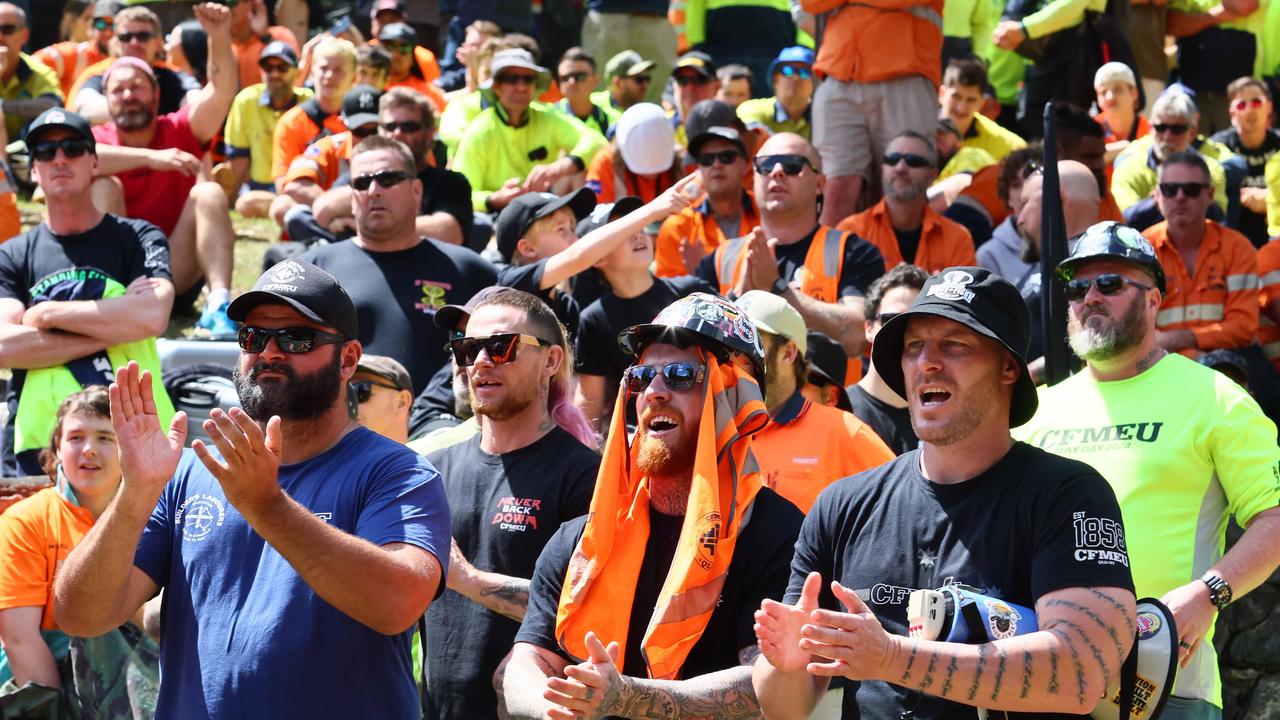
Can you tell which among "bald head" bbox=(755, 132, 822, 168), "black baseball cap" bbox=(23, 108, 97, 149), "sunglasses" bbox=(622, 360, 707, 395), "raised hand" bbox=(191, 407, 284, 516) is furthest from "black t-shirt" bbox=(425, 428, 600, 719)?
"black baseball cap" bbox=(23, 108, 97, 149)

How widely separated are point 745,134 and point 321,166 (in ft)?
9.45

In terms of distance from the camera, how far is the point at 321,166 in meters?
10.8

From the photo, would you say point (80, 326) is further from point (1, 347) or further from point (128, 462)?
point (128, 462)

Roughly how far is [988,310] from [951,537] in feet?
1.77

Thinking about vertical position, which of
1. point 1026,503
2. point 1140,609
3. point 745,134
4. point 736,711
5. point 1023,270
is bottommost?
point 736,711

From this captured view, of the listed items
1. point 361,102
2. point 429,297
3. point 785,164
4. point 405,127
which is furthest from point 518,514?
point 361,102

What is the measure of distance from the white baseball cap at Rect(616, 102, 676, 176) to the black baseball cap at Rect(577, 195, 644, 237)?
1.90 m

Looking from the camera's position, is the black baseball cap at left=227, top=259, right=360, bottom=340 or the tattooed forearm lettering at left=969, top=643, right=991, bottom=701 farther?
the black baseball cap at left=227, top=259, right=360, bottom=340

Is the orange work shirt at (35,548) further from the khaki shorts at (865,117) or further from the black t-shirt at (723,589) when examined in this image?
the khaki shorts at (865,117)

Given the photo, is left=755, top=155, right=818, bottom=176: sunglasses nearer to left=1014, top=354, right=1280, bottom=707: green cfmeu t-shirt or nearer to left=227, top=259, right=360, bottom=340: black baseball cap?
left=1014, top=354, right=1280, bottom=707: green cfmeu t-shirt

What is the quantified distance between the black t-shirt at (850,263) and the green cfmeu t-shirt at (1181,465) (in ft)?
9.19

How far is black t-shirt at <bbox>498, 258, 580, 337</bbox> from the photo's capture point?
23.1ft

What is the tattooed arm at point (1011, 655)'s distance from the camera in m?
3.18

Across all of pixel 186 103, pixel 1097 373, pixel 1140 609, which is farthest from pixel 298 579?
pixel 186 103
